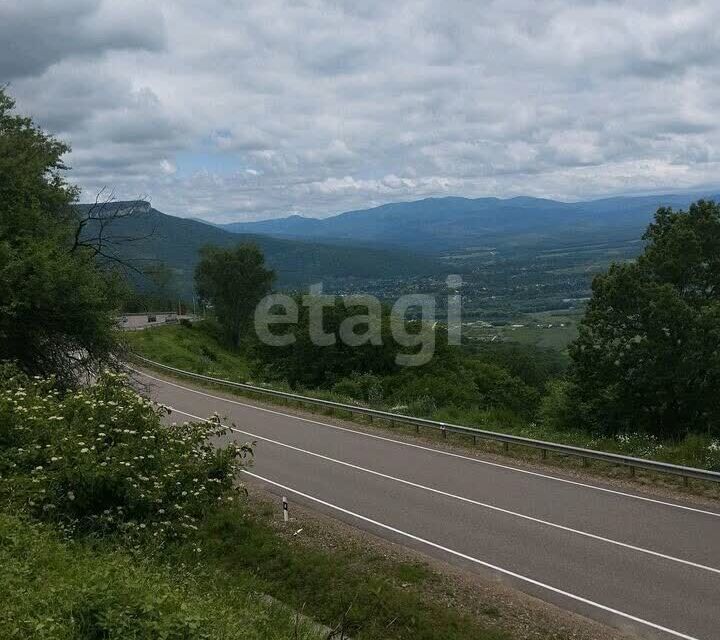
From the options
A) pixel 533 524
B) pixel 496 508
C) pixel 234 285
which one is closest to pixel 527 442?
pixel 496 508

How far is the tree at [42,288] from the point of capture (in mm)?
16375

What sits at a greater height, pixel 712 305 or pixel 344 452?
pixel 712 305

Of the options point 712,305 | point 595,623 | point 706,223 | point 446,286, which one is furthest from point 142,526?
point 446,286

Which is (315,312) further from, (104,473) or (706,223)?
(104,473)

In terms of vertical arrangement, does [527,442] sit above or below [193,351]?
above

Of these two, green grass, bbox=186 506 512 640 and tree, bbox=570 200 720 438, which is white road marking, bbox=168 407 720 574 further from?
tree, bbox=570 200 720 438

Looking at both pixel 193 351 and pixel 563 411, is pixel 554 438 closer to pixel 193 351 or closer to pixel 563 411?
pixel 563 411

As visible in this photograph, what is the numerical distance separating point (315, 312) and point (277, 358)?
3.96 metres

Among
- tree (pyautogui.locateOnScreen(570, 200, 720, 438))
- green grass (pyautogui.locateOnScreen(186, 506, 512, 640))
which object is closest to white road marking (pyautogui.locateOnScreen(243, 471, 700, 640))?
green grass (pyautogui.locateOnScreen(186, 506, 512, 640))

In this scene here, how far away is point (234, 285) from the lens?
70812 millimetres

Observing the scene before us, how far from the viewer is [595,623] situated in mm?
8695

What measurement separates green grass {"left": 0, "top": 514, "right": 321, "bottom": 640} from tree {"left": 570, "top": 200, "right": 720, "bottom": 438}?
20022mm

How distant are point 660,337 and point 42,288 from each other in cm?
1950

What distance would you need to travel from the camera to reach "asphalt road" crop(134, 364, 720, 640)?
9352 millimetres
